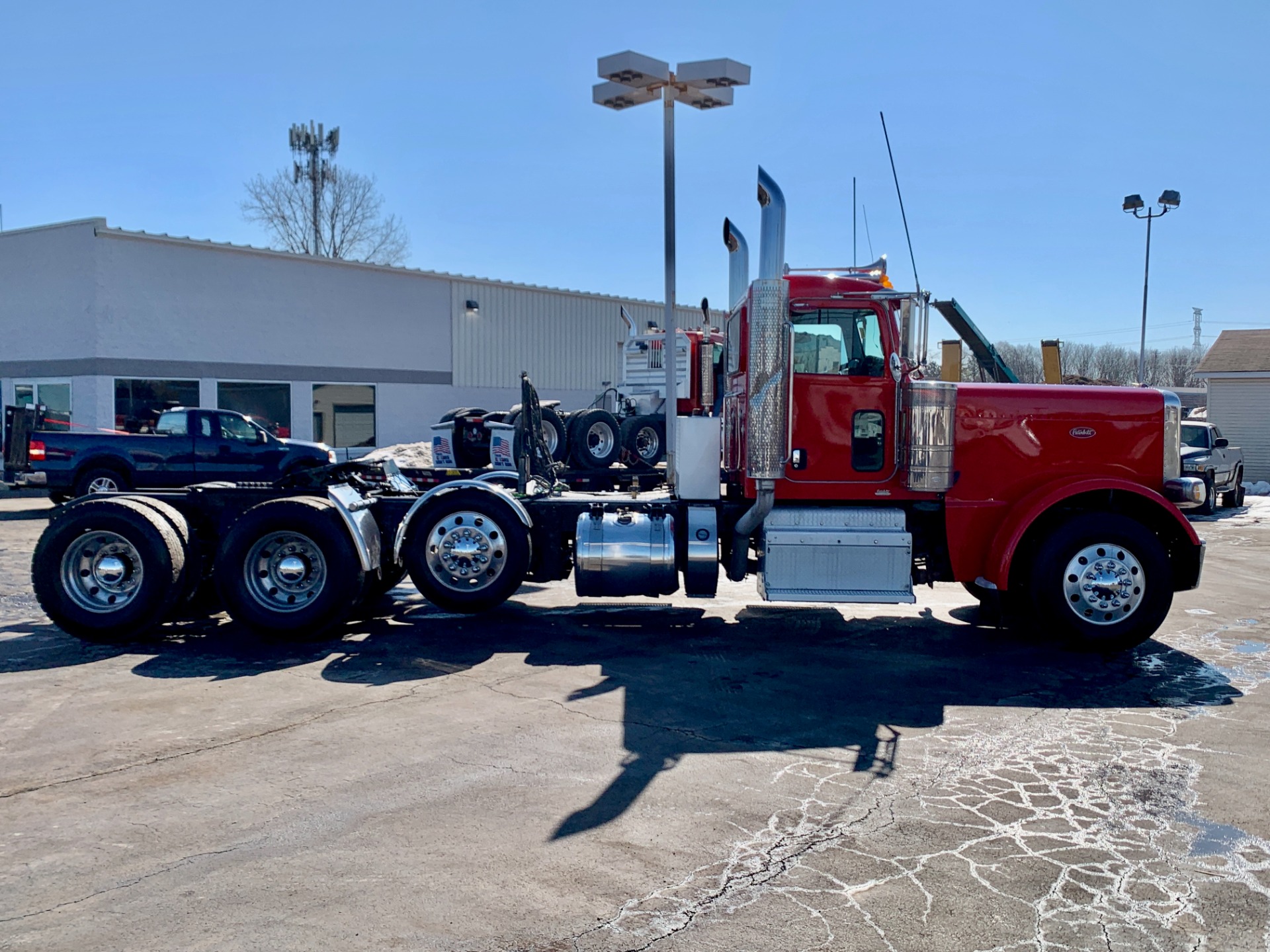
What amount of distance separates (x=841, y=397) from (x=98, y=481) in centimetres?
1410

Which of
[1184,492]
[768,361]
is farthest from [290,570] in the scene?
[1184,492]

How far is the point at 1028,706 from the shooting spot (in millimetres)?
6867

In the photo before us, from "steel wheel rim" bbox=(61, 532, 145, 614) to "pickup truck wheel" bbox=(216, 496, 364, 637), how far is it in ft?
2.44

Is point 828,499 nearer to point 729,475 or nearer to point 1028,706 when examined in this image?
point 729,475

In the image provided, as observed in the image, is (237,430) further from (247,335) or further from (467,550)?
(467,550)

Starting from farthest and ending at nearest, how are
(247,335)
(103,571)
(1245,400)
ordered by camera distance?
(1245,400) → (247,335) → (103,571)

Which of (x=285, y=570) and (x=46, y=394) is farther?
(x=46, y=394)

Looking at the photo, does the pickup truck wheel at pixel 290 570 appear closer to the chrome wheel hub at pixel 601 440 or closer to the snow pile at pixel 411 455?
the chrome wheel hub at pixel 601 440

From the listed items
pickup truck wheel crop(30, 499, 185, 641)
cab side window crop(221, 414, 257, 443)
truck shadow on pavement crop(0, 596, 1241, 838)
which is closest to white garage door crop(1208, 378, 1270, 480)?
truck shadow on pavement crop(0, 596, 1241, 838)

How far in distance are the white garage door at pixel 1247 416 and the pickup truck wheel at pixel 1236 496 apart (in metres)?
7.13

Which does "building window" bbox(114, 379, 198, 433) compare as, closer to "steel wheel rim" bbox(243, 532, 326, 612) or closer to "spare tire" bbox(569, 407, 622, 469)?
"spare tire" bbox(569, 407, 622, 469)

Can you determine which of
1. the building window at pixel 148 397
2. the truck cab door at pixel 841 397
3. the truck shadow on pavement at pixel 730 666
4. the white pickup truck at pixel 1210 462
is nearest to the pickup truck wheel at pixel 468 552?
the truck shadow on pavement at pixel 730 666

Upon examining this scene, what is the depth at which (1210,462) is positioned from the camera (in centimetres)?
2114

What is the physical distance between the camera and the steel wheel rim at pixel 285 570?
8742 millimetres
